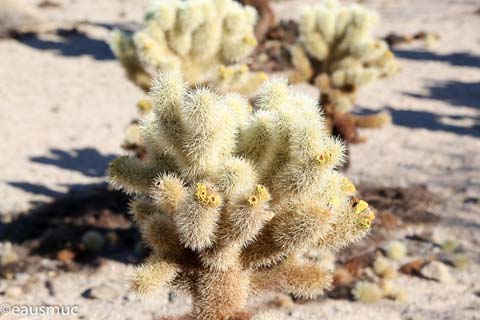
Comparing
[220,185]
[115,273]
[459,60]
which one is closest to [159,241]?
[220,185]

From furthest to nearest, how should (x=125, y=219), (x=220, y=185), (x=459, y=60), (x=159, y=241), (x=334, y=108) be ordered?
(x=459, y=60), (x=334, y=108), (x=125, y=219), (x=159, y=241), (x=220, y=185)

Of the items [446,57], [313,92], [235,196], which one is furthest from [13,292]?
[446,57]

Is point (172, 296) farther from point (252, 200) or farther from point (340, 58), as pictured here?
point (340, 58)

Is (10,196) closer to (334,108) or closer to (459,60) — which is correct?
(334,108)

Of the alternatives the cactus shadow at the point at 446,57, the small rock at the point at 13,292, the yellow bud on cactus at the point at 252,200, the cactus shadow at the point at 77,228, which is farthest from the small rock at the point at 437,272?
the cactus shadow at the point at 446,57

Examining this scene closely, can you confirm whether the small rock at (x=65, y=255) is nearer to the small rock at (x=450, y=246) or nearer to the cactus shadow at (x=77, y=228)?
the cactus shadow at (x=77, y=228)

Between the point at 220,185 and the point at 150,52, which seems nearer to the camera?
the point at 220,185
